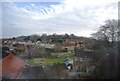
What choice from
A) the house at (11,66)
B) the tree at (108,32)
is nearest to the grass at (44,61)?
the house at (11,66)

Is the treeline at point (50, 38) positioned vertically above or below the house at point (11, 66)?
above

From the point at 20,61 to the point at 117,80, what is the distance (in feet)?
2.81

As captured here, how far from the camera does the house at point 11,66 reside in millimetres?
1688

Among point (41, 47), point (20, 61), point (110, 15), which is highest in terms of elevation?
point (110, 15)

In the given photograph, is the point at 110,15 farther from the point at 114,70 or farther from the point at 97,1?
the point at 114,70

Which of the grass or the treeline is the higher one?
the treeline

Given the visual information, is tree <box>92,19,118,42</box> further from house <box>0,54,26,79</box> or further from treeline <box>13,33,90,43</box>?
house <box>0,54,26,79</box>

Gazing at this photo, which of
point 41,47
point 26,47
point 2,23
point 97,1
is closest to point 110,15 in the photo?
point 97,1

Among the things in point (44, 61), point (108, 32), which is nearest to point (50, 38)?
point (44, 61)

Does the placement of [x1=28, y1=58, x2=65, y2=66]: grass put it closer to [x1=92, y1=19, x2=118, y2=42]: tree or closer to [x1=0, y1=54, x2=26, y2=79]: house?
[x1=0, y1=54, x2=26, y2=79]: house

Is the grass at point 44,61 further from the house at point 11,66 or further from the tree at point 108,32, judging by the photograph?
the tree at point 108,32

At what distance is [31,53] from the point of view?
1.71 meters

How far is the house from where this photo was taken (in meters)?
1.69

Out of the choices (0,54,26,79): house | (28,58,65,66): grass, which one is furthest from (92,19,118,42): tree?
(0,54,26,79): house
